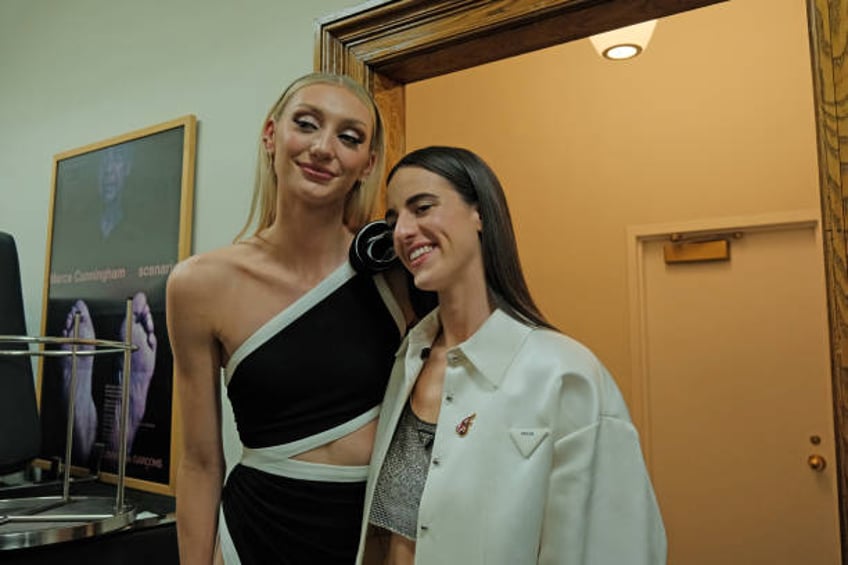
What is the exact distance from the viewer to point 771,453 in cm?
302

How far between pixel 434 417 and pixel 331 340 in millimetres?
251

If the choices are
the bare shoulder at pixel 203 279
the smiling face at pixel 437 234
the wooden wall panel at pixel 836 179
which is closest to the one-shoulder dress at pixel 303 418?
the bare shoulder at pixel 203 279

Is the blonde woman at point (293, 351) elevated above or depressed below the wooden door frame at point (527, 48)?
below

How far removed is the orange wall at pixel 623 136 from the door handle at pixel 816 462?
794 millimetres

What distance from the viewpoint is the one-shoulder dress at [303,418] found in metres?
1.15

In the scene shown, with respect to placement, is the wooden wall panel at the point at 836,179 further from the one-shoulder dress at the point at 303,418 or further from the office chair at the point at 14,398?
the office chair at the point at 14,398

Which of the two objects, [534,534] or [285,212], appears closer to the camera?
[534,534]

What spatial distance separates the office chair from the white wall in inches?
20.5

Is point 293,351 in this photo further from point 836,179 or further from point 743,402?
point 743,402

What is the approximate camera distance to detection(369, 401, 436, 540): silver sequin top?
1027 millimetres

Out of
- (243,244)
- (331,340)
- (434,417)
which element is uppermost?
(243,244)

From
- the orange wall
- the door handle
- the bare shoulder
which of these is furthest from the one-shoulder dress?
the door handle

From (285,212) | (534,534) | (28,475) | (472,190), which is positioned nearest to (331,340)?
(285,212)

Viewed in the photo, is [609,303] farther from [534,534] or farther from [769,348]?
[534,534]
